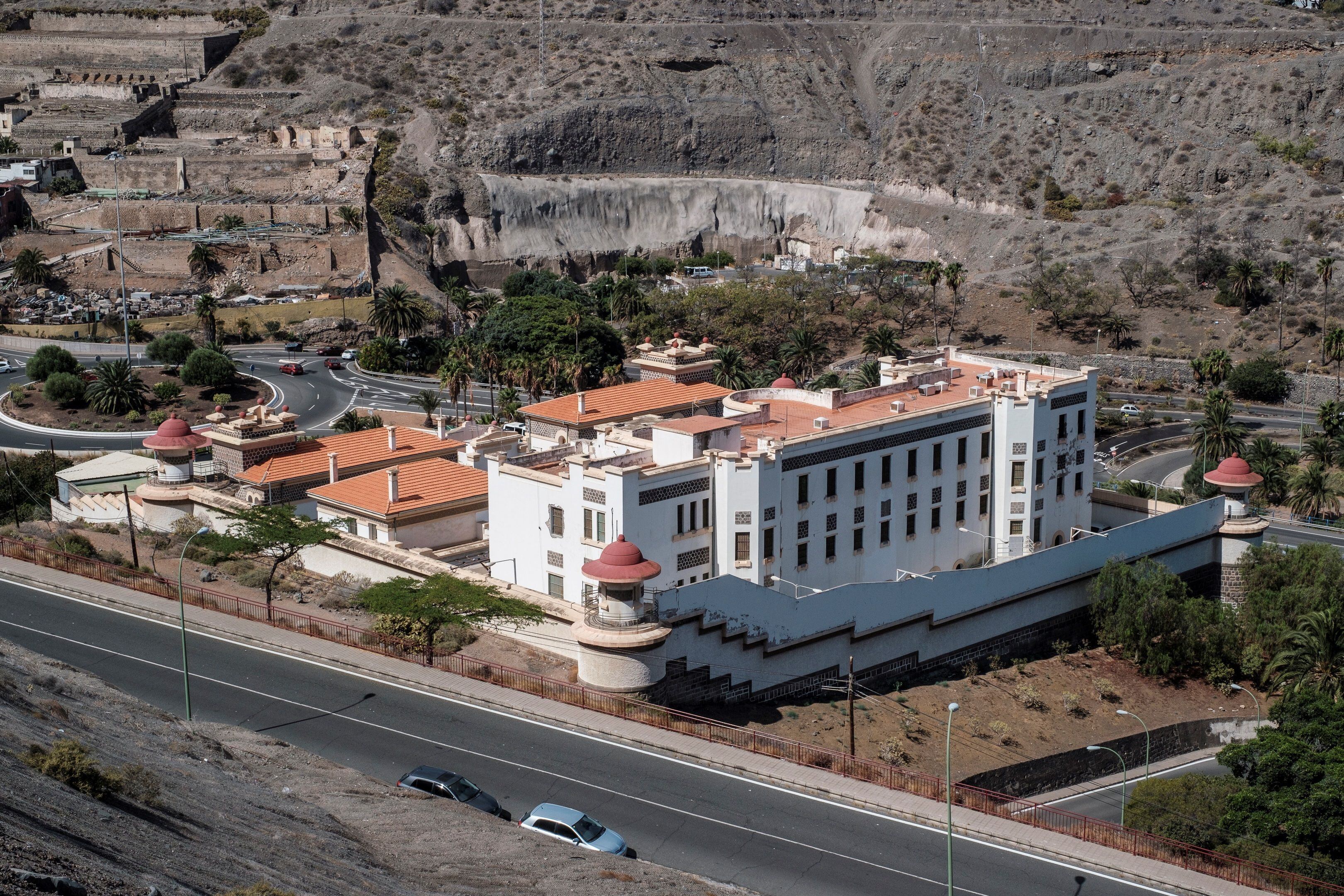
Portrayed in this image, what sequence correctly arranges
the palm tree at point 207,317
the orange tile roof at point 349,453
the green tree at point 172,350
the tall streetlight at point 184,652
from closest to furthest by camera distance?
the tall streetlight at point 184,652
the orange tile roof at point 349,453
the green tree at point 172,350
the palm tree at point 207,317

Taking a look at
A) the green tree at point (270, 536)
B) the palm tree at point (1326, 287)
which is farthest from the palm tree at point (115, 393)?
the palm tree at point (1326, 287)

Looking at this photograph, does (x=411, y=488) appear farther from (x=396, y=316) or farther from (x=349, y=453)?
(x=396, y=316)

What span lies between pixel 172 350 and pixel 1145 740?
240 ft

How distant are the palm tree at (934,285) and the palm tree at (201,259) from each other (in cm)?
5564

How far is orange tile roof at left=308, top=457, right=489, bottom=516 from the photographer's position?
59.2 meters

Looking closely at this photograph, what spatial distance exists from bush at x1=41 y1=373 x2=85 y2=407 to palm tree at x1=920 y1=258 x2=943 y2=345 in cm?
6004

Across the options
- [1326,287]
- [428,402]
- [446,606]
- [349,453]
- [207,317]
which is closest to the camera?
[446,606]

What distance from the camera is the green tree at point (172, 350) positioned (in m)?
107

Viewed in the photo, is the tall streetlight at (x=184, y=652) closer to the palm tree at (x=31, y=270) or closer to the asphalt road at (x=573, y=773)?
the asphalt road at (x=573, y=773)

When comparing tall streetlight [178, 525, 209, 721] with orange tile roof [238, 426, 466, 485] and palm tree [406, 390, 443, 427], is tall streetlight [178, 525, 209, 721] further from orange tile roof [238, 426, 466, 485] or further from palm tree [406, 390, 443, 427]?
palm tree [406, 390, 443, 427]

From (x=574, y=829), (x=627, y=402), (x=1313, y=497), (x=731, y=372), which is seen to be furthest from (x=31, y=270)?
(x=574, y=829)

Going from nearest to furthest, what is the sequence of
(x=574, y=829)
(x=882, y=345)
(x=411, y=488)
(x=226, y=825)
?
(x=226, y=825)
(x=574, y=829)
(x=411, y=488)
(x=882, y=345)

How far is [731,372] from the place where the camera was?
9444 cm

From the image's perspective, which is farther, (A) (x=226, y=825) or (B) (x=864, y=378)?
(B) (x=864, y=378)
